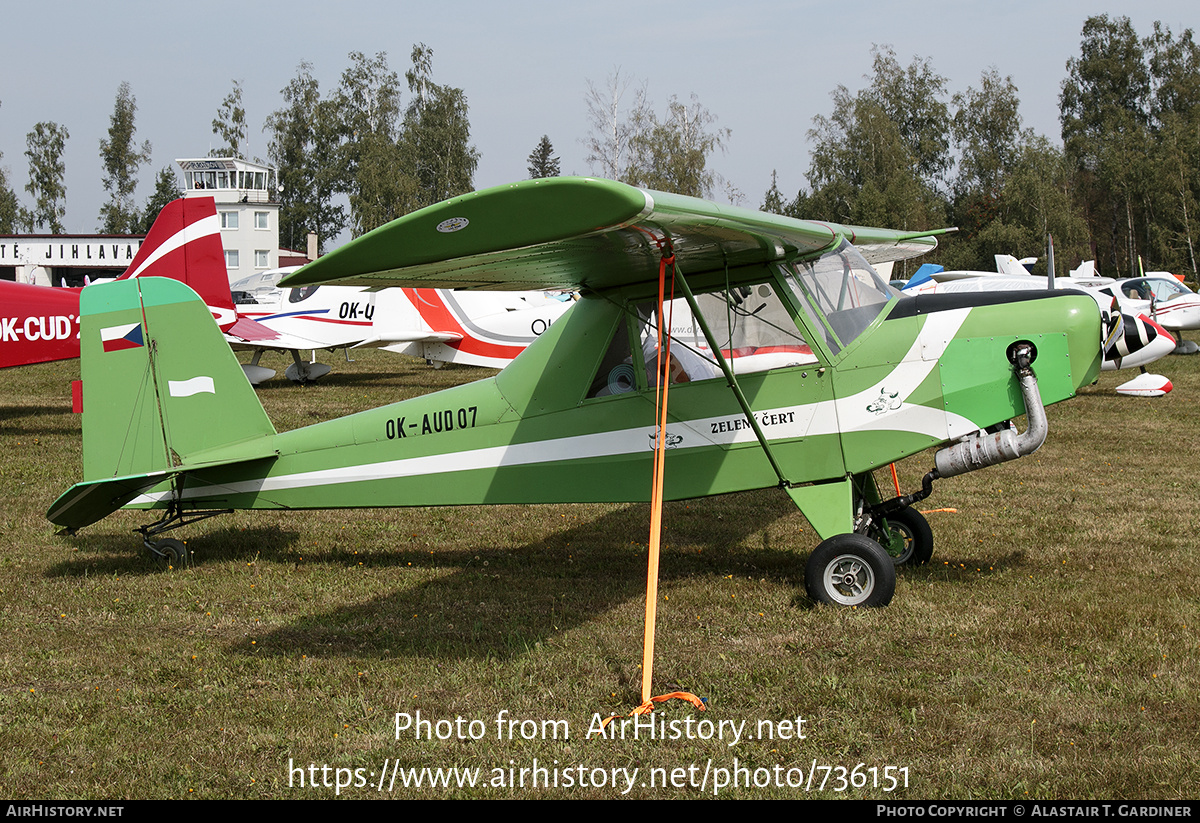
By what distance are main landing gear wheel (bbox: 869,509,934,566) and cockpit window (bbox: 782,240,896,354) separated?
1612mm

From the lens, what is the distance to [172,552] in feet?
23.3

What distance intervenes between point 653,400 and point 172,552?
3835mm

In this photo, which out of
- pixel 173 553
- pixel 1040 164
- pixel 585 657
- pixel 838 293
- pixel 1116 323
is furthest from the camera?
pixel 1040 164

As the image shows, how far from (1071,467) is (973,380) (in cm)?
609

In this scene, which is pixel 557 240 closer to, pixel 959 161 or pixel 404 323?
pixel 404 323

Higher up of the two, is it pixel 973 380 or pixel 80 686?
pixel 973 380

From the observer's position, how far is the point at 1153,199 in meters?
55.9

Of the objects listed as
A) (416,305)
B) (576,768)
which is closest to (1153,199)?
(416,305)

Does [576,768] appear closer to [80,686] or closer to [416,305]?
[80,686]

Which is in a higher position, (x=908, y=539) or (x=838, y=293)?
(x=838, y=293)

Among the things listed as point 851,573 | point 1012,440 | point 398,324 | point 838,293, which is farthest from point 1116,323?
point 398,324

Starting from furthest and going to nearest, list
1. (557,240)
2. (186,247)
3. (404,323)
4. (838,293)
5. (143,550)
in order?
1. (404,323)
2. (186,247)
3. (143,550)
4. (838,293)
5. (557,240)

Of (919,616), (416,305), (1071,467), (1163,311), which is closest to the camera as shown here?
(919,616)

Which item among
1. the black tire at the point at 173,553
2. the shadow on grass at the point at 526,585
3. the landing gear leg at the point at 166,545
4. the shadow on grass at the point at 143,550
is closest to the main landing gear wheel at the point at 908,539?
the shadow on grass at the point at 526,585
